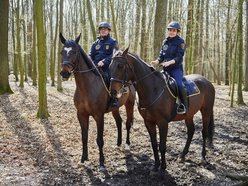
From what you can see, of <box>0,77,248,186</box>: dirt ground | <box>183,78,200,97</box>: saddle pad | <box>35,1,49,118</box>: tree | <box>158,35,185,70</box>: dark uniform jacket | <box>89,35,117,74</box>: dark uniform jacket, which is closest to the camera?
<box>0,77,248,186</box>: dirt ground

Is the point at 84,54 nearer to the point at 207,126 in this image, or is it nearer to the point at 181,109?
the point at 181,109

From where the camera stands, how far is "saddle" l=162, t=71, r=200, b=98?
19.8 ft

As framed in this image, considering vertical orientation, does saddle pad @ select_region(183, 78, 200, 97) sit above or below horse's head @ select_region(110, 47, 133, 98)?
below

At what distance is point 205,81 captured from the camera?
7172mm

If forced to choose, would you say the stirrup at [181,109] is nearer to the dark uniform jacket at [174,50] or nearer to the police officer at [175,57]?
the police officer at [175,57]

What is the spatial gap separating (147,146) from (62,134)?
244cm

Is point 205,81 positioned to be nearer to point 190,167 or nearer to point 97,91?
point 190,167

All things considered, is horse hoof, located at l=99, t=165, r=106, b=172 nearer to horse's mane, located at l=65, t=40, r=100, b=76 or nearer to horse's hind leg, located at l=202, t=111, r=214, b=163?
horse's mane, located at l=65, t=40, r=100, b=76

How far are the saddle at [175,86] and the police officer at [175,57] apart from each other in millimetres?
90

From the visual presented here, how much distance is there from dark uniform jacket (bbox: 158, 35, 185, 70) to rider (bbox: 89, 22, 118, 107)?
140cm

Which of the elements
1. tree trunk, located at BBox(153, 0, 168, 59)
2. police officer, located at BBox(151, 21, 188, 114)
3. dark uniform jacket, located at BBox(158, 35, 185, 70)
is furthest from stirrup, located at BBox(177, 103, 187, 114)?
tree trunk, located at BBox(153, 0, 168, 59)

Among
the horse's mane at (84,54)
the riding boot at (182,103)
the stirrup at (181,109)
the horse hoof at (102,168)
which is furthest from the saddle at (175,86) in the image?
the horse hoof at (102,168)

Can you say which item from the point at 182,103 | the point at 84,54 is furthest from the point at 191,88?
the point at 84,54

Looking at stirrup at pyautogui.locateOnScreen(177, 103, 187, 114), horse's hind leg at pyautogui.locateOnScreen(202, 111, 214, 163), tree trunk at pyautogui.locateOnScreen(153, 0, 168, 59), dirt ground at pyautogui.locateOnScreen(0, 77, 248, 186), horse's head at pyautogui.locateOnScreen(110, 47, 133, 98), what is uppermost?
tree trunk at pyautogui.locateOnScreen(153, 0, 168, 59)
